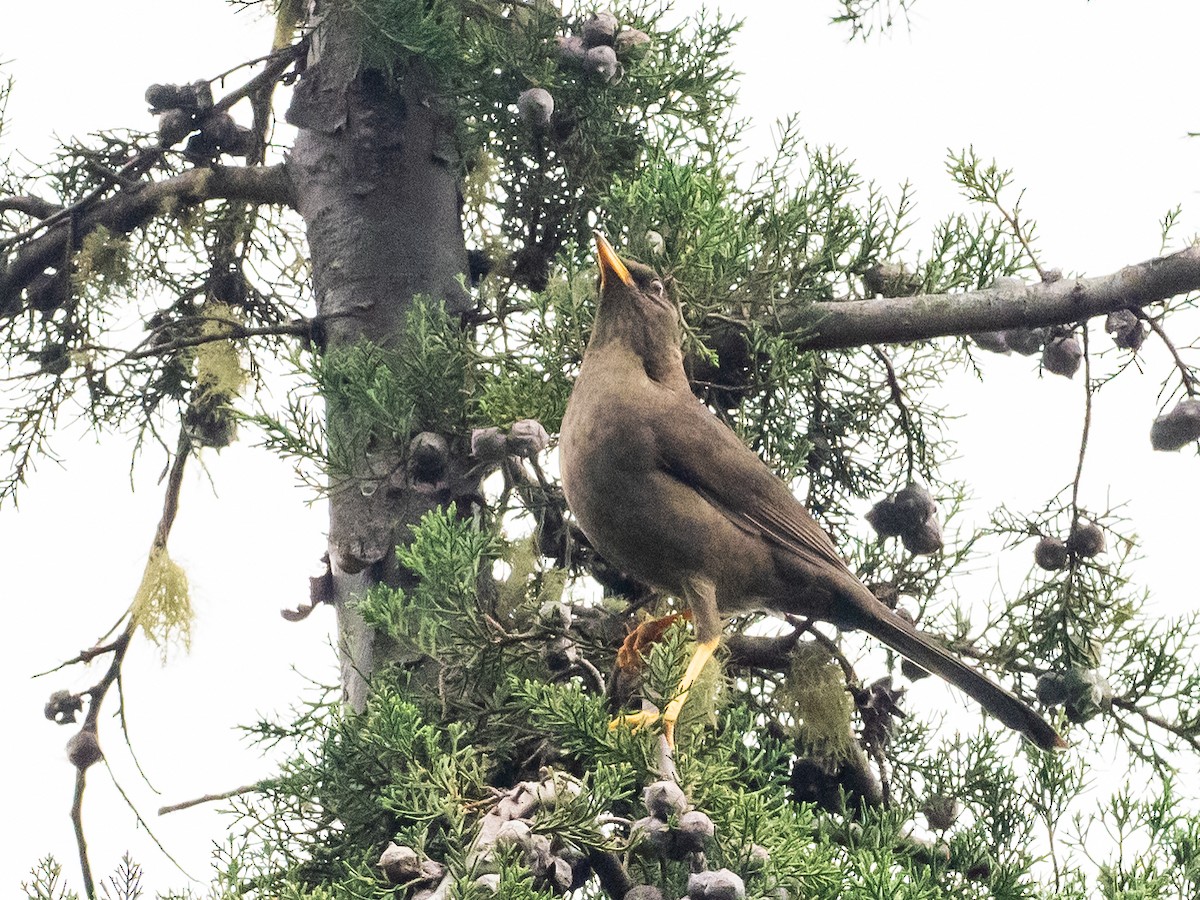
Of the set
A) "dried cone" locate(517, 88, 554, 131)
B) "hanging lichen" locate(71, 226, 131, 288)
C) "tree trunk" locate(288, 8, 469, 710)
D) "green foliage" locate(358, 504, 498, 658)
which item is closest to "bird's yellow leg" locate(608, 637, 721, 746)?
"green foliage" locate(358, 504, 498, 658)

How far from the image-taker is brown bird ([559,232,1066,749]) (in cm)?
316

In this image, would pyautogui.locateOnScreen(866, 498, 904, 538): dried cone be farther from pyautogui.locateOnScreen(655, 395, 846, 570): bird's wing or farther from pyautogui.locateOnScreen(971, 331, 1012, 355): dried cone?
pyautogui.locateOnScreen(971, 331, 1012, 355): dried cone

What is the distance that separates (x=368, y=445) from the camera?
10.9 feet

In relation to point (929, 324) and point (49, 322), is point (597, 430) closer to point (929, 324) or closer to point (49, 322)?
point (929, 324)

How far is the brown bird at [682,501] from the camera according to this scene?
124 inches

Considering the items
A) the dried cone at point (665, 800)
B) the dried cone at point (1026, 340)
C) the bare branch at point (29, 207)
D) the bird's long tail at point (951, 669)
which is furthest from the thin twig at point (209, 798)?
the dried cone at point (1026, 340)

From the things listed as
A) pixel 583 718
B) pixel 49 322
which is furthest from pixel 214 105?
pixel 583 718

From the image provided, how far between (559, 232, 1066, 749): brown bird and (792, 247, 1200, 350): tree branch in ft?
1.08

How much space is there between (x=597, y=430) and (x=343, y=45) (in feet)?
4.86

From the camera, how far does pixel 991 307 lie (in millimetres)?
3242

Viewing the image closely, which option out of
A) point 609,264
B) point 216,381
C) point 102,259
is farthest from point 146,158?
point 609,264

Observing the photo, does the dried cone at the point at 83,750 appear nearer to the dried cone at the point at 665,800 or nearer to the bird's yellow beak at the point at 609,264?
the bird's yellow beak at the point at 609,264

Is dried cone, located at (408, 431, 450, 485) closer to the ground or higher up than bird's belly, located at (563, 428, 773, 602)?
higher up

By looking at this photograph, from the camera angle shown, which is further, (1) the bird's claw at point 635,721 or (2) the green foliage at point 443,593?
(2) the green foliage at point 443,593
